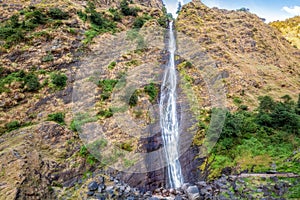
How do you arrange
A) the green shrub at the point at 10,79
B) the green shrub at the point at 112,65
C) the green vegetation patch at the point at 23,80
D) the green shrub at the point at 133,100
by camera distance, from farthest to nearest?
the green shrub at the point at 112,65, the green shrub at the point at 133,100, the green vegetation patch at the point at 23,80, the green shrub at the point at 10,79

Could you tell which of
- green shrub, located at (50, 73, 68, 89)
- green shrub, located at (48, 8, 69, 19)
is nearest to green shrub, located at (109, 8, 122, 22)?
green shrub, located at (48, 8, 69, 19)

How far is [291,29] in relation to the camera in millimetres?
42969

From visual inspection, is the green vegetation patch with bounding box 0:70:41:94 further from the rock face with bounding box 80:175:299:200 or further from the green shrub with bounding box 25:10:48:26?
the rock face with bounding box 80:175:299:200

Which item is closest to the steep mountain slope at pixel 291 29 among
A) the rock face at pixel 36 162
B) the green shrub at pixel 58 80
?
the green shrub at pixel 58 80

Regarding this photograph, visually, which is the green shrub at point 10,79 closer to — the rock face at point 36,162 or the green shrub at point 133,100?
the rock face at point 36,162

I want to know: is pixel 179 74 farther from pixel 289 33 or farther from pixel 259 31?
pixel 289 33

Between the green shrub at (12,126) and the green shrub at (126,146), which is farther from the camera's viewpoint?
the green shrub at (126,146)

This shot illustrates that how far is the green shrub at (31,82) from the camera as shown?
18.6 metres

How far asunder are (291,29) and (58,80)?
43439mm

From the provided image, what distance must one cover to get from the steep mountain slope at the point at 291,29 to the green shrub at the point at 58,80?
123ft

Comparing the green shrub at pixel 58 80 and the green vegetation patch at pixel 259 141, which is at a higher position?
the green shrub at pixel 58 80

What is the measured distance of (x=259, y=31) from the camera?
33.1 meters

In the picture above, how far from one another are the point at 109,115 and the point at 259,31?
87.5 ft

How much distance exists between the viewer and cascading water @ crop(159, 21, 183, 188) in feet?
54.9
